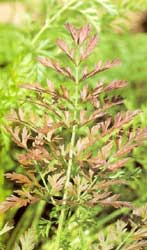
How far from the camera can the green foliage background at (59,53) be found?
1.62m

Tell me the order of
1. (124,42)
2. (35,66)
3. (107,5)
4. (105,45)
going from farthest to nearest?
(124,42), (105,45), (107,5), (35,66)

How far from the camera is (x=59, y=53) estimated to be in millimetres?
1937

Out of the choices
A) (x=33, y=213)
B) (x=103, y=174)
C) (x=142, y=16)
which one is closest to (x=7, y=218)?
(x=33, y=213)

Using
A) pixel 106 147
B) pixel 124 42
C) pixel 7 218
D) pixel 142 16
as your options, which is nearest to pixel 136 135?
pixel 106 147

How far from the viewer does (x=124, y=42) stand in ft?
9.16

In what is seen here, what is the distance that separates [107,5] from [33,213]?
0.71m

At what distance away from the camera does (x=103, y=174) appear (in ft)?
3.76

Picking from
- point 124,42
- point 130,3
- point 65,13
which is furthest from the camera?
point 124,42

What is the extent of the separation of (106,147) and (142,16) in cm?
393

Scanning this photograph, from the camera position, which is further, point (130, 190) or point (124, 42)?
point (124, 42)

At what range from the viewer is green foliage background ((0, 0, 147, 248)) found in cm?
162

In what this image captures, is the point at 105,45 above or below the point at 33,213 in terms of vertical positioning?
above

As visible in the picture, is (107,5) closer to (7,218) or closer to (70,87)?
(70,87)

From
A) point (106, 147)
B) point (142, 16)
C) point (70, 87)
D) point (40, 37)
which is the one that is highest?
point (142, 16)
